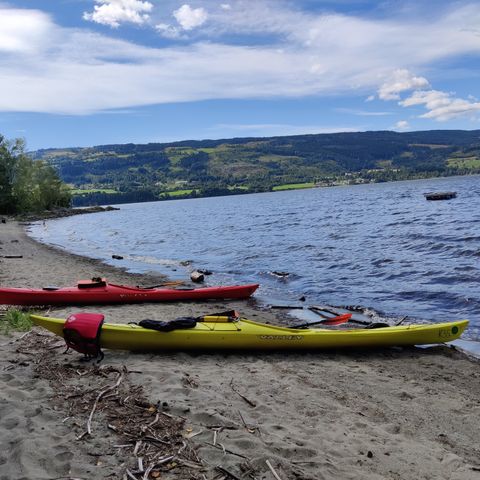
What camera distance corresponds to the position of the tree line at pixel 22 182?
61844 mm

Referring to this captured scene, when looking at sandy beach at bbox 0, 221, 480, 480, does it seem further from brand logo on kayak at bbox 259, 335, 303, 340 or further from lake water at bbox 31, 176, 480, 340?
lake water at bbox 31, 176, 480, 340

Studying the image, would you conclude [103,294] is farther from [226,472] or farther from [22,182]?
[22,182]

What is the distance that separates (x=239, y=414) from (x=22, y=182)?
2675 inches

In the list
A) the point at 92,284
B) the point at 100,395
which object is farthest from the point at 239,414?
the point at 92,284

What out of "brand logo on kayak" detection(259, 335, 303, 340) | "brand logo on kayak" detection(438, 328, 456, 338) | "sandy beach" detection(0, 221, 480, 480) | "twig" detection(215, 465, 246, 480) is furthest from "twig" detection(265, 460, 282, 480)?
"brand logo on kayak" detection(438, 328, 456, 338)

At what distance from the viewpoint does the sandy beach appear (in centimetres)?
406

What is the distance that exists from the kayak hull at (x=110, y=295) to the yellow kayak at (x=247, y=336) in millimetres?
4114

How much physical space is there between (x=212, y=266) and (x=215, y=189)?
504ft

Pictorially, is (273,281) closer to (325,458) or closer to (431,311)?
(431,311)

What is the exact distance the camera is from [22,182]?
65000mm

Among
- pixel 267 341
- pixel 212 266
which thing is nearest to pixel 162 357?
pixel 267 341

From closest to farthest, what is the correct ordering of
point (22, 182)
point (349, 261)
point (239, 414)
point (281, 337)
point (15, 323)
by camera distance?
point (239, 414) → point (281, 337) → point (15, 323) → point (349, 261) → point (22, 182)

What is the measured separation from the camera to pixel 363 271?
58.7ft

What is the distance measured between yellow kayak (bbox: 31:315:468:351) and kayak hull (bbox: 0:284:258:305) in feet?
13.5
